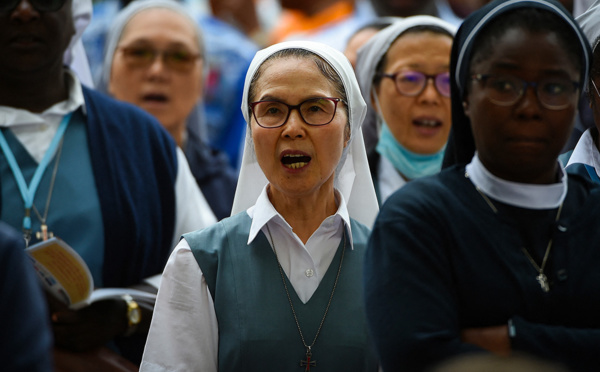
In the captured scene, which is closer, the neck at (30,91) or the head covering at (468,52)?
the head covering at (468,52)

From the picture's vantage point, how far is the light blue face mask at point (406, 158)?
5.45 meters

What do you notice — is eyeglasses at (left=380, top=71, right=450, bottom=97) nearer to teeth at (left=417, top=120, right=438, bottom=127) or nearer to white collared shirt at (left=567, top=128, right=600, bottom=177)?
teeth at (left=417, top=120, right=438, bottom=127)

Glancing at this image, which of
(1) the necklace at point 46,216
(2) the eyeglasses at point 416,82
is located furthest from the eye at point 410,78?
(1) the necklace at point 46,216

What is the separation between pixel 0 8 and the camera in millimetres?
4465

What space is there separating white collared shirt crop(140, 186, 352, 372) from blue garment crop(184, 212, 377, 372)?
29 millimetres

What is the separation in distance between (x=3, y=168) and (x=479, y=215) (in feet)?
7.53

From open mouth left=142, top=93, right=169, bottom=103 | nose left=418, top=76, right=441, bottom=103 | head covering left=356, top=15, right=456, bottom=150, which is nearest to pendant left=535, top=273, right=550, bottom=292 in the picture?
nose left=418, top=76, right=441, bottom=103

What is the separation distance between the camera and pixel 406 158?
5.48 meters

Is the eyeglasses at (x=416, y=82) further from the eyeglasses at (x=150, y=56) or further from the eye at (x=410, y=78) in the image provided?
the eyeglasses at (x=150, y=56)

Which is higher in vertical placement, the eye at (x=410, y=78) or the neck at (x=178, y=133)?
the eye at (x=410, y=78)

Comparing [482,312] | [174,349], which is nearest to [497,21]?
[482,312]

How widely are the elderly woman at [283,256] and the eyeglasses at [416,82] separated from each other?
155 cm

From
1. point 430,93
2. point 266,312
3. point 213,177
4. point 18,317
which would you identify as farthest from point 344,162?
point 213,177

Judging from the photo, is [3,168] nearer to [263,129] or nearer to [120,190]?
[120,190]
